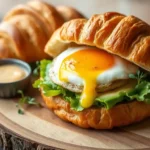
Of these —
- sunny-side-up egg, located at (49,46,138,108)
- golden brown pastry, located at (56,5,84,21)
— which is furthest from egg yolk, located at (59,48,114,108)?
golden brown pastry, located at (56,5,84,21)

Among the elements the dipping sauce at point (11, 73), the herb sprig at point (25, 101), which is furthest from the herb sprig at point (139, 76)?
the dipping sauce at point (11, 73)

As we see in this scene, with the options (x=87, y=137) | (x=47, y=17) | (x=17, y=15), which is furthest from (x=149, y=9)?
(x=87, y=137)

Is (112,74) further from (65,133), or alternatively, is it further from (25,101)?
(25,101)

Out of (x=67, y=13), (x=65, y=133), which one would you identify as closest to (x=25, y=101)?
(x=65, y=133)

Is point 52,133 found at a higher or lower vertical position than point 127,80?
lower

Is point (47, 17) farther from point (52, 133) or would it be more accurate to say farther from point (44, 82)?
point (52, 133)
